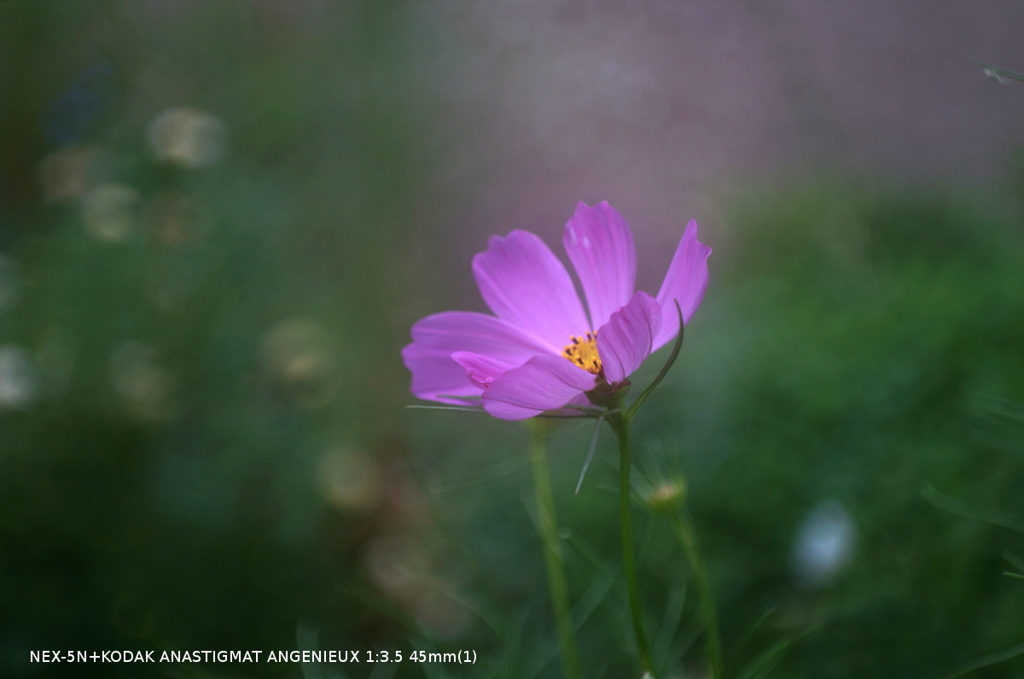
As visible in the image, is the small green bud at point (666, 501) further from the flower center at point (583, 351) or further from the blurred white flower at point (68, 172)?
the blurred white flower at point (68, 172)

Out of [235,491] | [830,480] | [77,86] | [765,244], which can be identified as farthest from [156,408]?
[765,244]

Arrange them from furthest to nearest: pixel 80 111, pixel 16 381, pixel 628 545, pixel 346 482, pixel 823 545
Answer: pixel 80 111 < pixel 346 482 < pixel 16 381 < pixel 823 545 < pixel 628 545

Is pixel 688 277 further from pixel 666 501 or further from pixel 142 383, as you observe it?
pixel 142 383

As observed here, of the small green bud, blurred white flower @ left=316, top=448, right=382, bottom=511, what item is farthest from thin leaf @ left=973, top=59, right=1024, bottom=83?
blurred white flower @ left=316, top=448, right=382, bottom=511

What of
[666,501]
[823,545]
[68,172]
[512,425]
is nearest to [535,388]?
[666,501]

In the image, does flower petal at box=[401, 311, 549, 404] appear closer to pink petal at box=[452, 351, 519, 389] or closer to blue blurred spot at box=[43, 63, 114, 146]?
pink petal at box=[452, 351, 519, 389]

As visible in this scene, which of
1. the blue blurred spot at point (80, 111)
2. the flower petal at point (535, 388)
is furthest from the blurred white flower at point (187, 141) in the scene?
the flower petal at point (535, 388)
